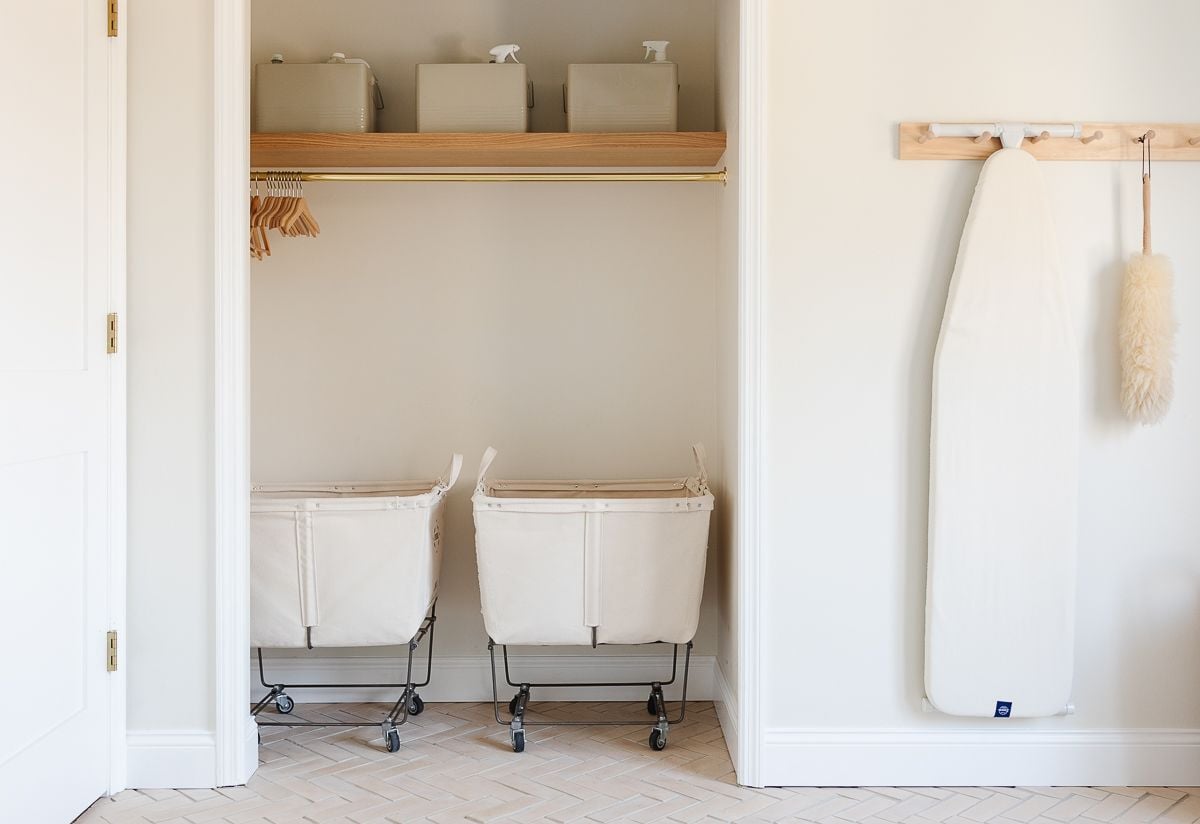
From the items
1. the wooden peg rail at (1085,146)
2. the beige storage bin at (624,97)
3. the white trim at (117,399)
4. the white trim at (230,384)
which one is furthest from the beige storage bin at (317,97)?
the wooden peg rail at (1085,146)

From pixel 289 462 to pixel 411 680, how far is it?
824mm

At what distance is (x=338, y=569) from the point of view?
277 centimetres

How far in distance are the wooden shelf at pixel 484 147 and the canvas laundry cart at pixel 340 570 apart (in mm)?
1025

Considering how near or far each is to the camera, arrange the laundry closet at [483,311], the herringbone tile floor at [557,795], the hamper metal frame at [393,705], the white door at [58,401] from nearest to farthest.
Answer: the white door at [58,401], the herringbone tile floor at [557,795], the hamper metal frame at [393,705], the laundry closet at [483,311]

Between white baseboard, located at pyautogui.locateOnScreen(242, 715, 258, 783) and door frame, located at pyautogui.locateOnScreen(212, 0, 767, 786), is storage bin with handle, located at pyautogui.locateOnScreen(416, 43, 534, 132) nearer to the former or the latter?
door frame, located at pyautogui.locateOnScreen(212, 0, 767, 786)

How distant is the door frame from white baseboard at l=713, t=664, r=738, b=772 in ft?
0.42

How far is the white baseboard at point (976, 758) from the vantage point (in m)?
2.58

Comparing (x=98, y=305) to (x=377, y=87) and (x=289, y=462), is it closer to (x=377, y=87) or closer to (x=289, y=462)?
(x=289, y=462)

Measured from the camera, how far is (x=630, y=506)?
276 centimetres

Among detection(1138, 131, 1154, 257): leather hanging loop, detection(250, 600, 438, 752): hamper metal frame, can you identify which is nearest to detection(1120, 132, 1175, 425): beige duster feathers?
detection(1138, 131, 1154, 257): leather hanging loop

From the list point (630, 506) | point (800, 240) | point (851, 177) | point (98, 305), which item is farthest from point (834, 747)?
point (98, 305)

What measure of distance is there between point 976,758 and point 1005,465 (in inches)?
30.7

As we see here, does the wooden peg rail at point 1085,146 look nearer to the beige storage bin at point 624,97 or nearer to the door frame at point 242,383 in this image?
the door frame at point 242,383

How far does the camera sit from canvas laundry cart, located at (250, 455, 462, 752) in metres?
2.75
